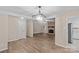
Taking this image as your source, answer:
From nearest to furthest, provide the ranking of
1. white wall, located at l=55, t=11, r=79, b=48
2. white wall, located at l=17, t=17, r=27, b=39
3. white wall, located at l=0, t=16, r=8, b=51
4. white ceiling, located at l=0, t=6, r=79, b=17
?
white ceiling, located at l=0, t=6, r=79, b=17
white wall, located at l=0, t=16, r=8, b=51
white wall, located at l=55, t=11, r=79, b=48
white wall, located at l=17, t=17, r=27, b=39

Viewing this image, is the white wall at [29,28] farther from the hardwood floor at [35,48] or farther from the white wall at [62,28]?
the white wall at [62,28]

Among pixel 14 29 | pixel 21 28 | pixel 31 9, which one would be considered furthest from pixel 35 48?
pixel 21 28

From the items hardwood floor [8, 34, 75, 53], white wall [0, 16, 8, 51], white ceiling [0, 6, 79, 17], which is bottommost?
hardwood floor [8, 34, 75, 53]

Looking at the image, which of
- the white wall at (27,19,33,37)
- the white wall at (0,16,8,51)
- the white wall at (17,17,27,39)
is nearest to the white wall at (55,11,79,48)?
the white wall at (0,16,8,51)

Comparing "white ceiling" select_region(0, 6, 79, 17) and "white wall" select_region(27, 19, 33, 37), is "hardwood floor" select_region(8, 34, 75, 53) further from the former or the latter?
"white wall" select_region(27, 19, 33, 37)

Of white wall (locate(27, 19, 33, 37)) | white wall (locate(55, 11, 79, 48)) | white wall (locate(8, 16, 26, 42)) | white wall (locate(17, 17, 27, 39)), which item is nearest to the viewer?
white wall (locate(55, 11, 79, 48))

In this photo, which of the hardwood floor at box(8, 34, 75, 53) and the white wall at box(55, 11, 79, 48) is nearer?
the hardwood floor at box(8, 34, 75, 53)

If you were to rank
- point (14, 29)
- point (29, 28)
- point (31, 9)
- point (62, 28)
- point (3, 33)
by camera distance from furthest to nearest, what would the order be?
1. point (29, 28)
2. point (14, 29)
3. point (62, 28)
4. point (31, 9)
5. point (3, 33)

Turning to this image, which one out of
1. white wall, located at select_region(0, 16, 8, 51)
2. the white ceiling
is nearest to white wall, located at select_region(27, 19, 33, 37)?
the white ceiling

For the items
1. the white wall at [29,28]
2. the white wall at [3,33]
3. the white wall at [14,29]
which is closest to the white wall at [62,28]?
the white wall at [3,33]

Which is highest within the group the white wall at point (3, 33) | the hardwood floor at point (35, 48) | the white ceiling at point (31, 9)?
the white ceiling at point (31, 9)

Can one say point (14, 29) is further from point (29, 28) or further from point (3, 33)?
point (3, 33)

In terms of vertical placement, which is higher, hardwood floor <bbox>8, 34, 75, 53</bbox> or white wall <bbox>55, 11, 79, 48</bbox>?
white wall <bbox>55, 11, 79, 48</bbox>
